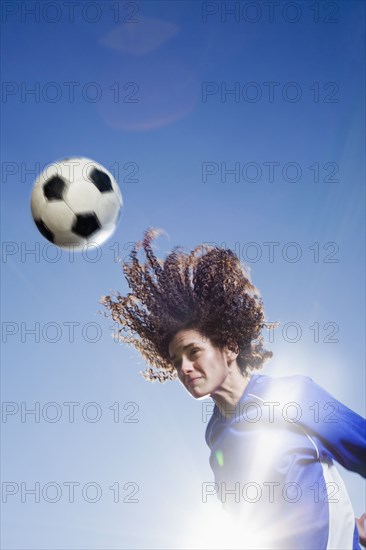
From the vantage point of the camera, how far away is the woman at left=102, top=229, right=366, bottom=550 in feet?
21.7

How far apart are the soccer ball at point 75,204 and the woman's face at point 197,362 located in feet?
6.87

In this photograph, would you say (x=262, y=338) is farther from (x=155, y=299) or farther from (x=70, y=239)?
(x=70, y=239)

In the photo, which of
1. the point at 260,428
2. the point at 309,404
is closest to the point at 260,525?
the point at 260,428

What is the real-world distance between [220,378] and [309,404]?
1.34 m

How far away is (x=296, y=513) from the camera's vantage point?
6.59m

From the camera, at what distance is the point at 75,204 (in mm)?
6656

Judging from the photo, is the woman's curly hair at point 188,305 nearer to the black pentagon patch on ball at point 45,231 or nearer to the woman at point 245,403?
the woman at point 245,403

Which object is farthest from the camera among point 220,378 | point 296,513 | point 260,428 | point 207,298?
point 207,298

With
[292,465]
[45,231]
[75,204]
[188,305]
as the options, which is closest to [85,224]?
[75,204]

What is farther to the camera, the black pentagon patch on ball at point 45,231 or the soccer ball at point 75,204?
the black pentagon patch on ball at point 45,231

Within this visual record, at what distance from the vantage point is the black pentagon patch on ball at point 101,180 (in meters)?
6.81

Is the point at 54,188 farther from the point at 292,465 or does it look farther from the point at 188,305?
the point at 292,465

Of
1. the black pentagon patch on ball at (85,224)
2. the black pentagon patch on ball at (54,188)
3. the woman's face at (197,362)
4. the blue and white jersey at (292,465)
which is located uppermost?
the black pentagon patch on ball at (54,188)

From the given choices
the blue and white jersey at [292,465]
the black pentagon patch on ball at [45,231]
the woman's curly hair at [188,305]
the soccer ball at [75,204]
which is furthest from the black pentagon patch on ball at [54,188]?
the blue and white jersey at [292,465]
